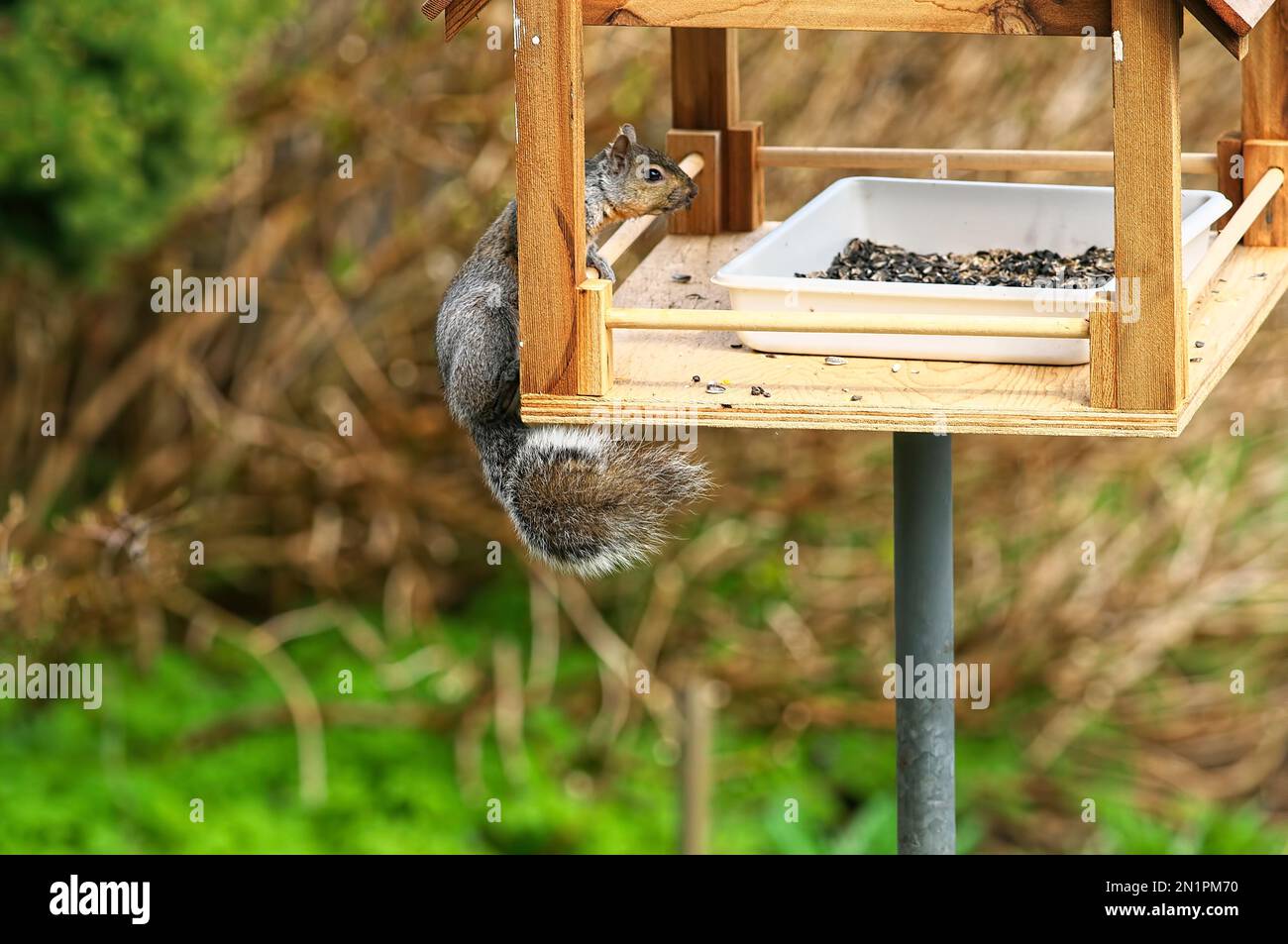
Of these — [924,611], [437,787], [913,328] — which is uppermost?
[913,328]

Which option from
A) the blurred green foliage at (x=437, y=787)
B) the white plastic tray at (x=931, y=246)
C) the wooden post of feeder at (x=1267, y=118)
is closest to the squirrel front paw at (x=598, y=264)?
the white plastic tray at (x=931, y=246)

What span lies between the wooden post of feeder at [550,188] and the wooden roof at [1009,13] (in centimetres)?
5

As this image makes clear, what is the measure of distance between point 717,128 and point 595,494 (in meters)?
1.10

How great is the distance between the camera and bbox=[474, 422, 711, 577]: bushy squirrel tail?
78.0 inches

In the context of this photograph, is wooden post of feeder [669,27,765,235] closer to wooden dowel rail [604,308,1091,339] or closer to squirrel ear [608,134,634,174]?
squirrel ear [608,134,634,174]

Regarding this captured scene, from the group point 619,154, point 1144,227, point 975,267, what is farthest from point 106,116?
point 1144,227

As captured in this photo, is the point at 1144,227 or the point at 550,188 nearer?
the point at 1144,227

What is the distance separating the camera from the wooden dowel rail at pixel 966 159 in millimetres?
2633

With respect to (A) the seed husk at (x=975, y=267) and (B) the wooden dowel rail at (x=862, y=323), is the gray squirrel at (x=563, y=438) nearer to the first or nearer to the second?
(B) the wooden dowel rail at (x=862, y=323)

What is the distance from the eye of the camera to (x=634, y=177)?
91.9 inches

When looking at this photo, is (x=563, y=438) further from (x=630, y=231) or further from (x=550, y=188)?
(x=630, y=231)

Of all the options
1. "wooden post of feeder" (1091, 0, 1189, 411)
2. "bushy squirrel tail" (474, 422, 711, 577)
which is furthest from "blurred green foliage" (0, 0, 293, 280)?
"wooden post of feeder" (1091, 0, 1189, 411)

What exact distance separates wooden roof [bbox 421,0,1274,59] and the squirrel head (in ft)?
1.33

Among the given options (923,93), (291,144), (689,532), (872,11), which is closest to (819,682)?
(689,532)
